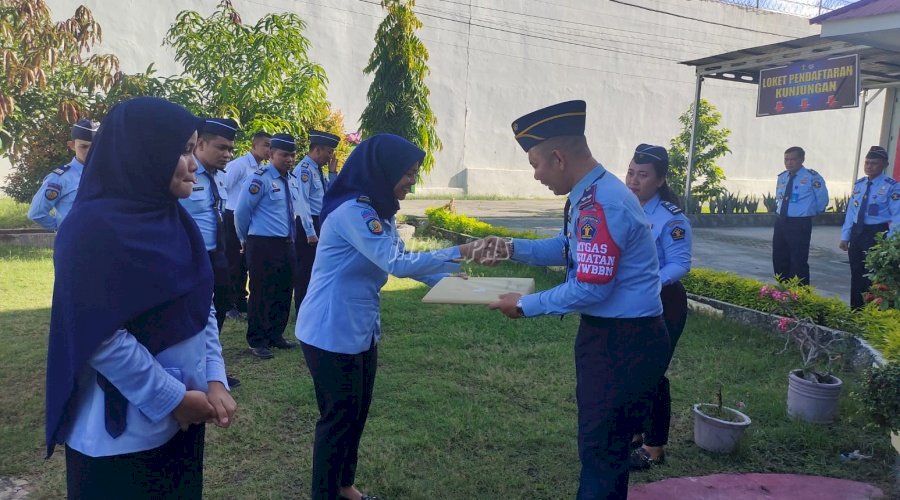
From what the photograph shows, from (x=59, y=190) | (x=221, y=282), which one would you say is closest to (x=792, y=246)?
(x=221, y=282)

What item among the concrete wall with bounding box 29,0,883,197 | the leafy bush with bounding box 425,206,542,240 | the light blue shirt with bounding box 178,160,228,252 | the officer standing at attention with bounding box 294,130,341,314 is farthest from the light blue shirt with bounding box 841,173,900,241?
the concrete wall with bounding box 29,0,883,197

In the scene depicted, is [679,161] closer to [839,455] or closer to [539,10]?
[539,10]

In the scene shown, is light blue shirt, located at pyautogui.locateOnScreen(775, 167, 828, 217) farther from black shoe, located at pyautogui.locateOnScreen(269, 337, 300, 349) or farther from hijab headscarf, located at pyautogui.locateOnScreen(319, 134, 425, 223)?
hijab headscarf, located at pyautogui.locateOnScreen(319, 134, 425, 223)

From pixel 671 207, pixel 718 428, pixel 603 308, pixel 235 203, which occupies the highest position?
pixel 671 207

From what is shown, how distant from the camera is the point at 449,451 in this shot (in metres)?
3.77

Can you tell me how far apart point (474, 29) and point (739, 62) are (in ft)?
31.3

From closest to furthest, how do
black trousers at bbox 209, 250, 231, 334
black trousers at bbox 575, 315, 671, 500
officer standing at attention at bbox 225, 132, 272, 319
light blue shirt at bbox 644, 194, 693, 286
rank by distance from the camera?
1. black trousers at bbox 575, 315, 671, 500
2. light blue shirt at bbox 644, 194, 693, 286
3. black trousers at bbox 209, 250, 231, 334
4. officer standing at attention at bbox 225, 132, 272, 319

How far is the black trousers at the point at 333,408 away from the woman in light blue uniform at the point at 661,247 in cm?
171

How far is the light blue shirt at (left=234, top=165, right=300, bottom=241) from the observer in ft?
17.7

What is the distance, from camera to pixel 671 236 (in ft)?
11.8

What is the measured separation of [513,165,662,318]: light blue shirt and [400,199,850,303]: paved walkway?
6921mm

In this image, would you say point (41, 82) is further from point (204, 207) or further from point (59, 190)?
point (204, 207)

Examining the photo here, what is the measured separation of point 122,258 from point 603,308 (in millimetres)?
1682

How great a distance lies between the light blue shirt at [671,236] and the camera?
3.54 meters
